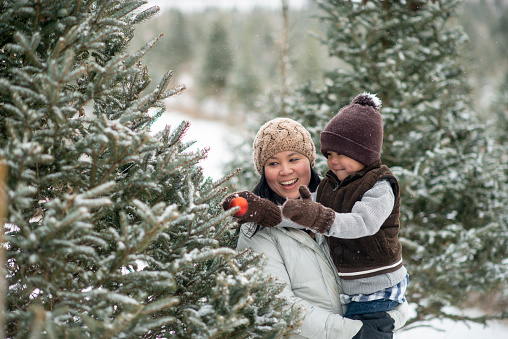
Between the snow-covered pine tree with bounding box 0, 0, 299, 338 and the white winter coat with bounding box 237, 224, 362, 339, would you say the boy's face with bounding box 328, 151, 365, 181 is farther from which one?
the snow-covered pine tree with bounding box 0, 0, 299, 338

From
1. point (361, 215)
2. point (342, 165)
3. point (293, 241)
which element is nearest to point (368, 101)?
point (342, 165)

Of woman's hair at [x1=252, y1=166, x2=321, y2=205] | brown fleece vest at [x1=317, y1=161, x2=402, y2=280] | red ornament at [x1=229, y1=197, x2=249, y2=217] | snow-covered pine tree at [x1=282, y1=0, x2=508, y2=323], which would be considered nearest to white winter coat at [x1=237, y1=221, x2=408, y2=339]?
brown fleece vest at [x1=317, y1=161, x2=402, y2=280]

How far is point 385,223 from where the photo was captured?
2.36 m

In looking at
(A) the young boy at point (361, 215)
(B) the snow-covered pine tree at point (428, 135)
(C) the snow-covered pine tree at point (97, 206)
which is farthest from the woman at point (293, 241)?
(B) the snow-covered pine tree at point (428, 135)

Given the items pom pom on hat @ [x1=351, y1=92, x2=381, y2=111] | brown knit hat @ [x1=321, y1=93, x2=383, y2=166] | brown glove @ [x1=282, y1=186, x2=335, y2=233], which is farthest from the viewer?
pom pom on hat @ [x1=351, y1=92, x2=381, y2=111]

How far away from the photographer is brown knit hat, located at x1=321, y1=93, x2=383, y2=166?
244 cm

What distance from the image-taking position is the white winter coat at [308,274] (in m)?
2.20

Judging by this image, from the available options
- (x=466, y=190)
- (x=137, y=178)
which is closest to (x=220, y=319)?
(x=137, y=178)

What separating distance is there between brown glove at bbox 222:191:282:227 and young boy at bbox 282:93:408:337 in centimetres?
30

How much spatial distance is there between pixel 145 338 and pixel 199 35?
4646cm

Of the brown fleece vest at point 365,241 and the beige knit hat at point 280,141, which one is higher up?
the beige knit hat at point 280,141

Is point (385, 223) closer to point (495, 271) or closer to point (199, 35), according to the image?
point (495, 271)

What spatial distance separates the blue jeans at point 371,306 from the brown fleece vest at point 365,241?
174mm

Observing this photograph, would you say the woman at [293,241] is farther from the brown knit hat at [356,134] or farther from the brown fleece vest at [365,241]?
the brown knit hat at [356,134]
